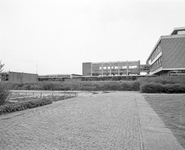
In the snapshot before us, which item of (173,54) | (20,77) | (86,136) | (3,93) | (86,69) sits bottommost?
(86,136)

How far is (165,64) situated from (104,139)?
108 feet

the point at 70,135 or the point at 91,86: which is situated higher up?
the point at 91,86

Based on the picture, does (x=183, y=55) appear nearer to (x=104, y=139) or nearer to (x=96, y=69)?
(x=104, y=139)

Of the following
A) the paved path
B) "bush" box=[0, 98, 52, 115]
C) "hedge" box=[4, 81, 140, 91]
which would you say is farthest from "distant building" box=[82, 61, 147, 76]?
the paved path

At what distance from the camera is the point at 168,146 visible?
414cm

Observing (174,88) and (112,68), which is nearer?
(174,88)

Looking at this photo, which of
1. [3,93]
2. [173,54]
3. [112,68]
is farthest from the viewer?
[112,68]

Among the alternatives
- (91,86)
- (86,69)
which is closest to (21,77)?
(86,69)

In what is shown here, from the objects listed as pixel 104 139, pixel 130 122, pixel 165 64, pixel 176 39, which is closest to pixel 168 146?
pixel 104 139

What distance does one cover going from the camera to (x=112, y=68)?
218 feet

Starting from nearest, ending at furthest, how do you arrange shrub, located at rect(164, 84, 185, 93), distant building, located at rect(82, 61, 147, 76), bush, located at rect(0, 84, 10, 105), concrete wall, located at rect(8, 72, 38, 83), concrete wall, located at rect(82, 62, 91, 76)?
bush, located at rect(0, 84, 10, 105) → shrub, located at rect(164, 84, 185, 93) → concrete wall, located at rect(8, 72, 38, 83) → distant building, located at rect(82, 61, 147, 76) → concrete wall, located at rect(82, 62, 91, 76)

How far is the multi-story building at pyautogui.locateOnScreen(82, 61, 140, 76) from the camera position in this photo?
63.5 m

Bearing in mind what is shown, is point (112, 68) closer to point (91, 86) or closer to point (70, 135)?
point (91, 86)

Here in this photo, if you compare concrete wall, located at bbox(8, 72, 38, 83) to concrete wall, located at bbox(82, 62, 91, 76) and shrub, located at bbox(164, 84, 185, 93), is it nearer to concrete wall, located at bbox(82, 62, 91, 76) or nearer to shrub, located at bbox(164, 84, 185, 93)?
concrete wall, located at bbox(82, 62, 91, 76)
